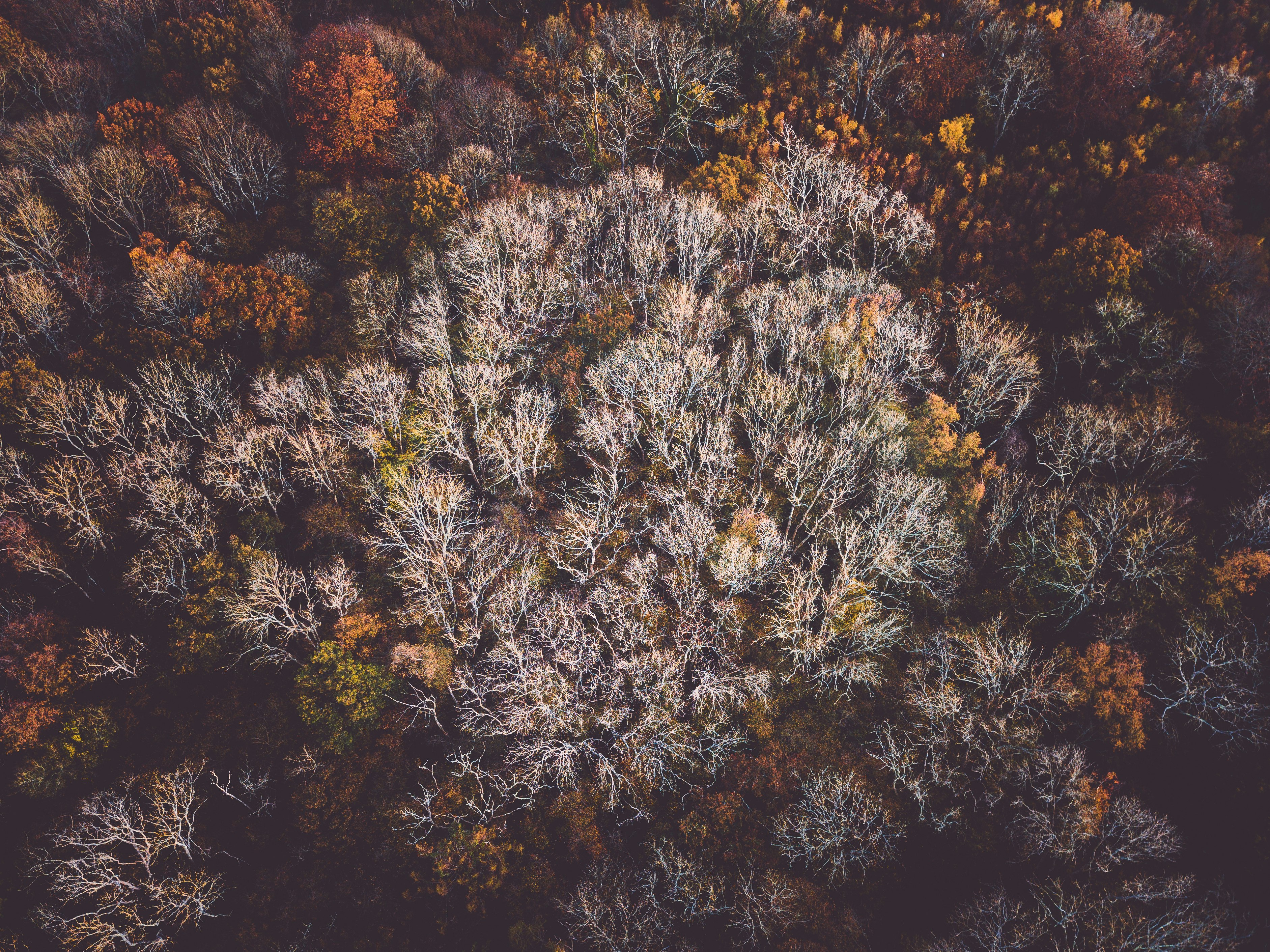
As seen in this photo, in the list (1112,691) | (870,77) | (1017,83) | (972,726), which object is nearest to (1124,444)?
(1112,691)

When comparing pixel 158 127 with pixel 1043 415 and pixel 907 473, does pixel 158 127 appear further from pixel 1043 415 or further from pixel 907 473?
pixel 1043 415

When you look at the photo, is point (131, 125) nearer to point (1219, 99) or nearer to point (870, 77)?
point (870, 77)

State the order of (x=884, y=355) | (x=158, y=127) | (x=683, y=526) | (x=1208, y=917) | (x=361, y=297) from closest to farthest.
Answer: (x=1208, y=917) < (x=683, y=526) < (x=884, y=355) < (x=361, y=297) < (x=158, y=127)

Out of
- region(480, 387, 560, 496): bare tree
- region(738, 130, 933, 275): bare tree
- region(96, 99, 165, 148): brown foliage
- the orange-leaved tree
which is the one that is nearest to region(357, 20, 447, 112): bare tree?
region(96, 99, 165, 148): brown foliage

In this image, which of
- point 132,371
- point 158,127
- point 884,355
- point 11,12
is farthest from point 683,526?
point 11,12

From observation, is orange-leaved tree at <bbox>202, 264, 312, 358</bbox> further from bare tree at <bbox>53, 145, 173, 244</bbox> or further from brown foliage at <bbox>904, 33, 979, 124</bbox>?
brown foliage at <bbox>904, 33, 979, 124</bbox>

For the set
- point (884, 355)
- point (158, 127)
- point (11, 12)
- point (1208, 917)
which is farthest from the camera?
point (11, 12)

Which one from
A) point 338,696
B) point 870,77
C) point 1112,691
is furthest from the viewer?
point 870,77
